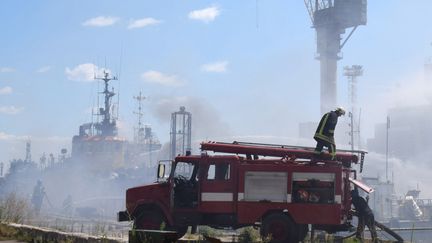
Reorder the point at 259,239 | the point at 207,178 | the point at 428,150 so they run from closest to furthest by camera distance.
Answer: the point at 259,239
the point at 207,178
the point at 428,150

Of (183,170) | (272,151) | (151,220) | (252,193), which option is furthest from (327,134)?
(151,220)

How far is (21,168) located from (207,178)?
281 feet

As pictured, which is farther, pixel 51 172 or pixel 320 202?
pixel 51 172

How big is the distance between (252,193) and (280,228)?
96 cm

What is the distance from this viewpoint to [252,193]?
12.2 meters

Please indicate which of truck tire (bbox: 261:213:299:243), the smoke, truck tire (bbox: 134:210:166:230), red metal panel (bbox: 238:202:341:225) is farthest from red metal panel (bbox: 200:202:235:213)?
the smoke

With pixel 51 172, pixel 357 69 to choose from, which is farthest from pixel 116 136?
pixel 357 69

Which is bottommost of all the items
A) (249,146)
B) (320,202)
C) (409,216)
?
(409,216)

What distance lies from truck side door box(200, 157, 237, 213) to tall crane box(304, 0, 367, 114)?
312 feet

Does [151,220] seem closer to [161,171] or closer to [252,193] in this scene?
[161,171]

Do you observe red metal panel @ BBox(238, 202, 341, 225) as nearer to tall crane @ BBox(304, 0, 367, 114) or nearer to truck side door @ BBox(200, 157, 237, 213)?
truck side door @ BBox(200, 157, 237, 213)

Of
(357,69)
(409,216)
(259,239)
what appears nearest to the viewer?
(259,239)

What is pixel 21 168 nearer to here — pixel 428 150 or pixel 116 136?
pixel 116 136

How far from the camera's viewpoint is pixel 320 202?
1215 cm
